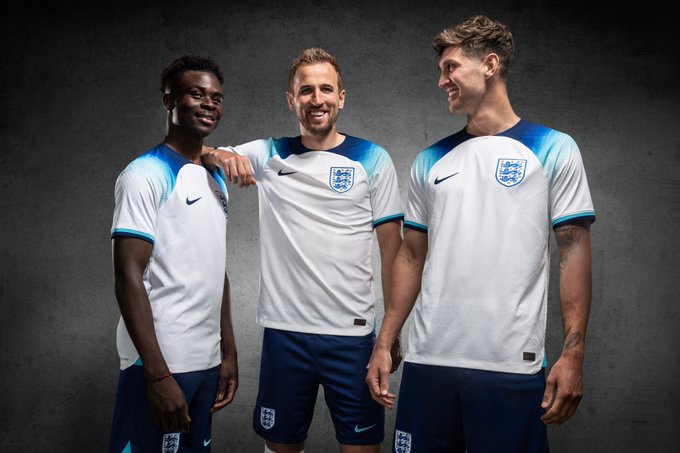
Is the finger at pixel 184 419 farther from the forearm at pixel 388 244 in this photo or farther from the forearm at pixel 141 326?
the forearm at pixel 388 244

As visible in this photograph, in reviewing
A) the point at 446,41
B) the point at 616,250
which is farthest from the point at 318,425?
the point at 446,41

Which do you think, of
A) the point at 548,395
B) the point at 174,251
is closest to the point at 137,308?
the point at 174,251

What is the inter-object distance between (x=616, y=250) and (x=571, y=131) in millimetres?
698

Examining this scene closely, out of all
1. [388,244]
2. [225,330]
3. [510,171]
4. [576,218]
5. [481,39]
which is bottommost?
[225,330]

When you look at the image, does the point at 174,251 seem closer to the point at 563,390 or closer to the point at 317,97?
the point at 317,97

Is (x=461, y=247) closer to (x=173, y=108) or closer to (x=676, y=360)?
(x=173, y=108)

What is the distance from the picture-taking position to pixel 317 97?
7.34 ft

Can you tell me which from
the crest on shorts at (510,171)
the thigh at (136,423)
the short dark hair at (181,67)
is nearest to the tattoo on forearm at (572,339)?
the crest on shorts at (510,171)

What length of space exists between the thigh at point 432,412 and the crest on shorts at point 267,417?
2.09 feet

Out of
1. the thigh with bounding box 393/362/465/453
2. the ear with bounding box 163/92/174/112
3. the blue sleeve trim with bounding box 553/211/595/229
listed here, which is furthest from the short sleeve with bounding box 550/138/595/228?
the ear with bounding box 163/92/174/112

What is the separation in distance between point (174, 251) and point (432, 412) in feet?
2.86

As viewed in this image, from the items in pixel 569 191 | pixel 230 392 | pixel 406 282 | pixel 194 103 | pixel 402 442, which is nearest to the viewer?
pixel 569 191

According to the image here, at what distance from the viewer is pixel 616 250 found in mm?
3383

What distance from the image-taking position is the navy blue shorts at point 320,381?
2188 mm
